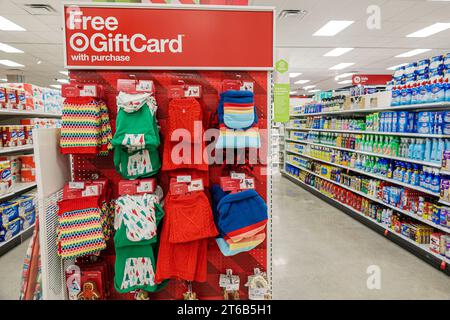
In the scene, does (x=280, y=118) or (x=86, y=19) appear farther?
(x=280, y=118)

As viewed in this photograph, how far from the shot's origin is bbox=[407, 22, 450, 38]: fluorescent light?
744cm

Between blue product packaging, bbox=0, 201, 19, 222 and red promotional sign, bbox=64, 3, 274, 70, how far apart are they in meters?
3.18

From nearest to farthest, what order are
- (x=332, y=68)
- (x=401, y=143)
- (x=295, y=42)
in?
1. (x=401, y=143)
2. (x=295, y=42)
3. (x=332, y=68)

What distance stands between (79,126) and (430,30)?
9091mm

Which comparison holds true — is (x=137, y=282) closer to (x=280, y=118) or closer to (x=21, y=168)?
(x=280, y=118)

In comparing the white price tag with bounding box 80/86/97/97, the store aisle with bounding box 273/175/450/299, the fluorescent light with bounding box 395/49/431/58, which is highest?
the fluorescent light with bounding box 395/49/431/58

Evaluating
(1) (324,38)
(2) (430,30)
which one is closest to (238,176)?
(1) (324,38)

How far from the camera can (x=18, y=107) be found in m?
4.62

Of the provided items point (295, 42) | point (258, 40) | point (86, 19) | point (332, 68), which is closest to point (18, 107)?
point (86, 19)

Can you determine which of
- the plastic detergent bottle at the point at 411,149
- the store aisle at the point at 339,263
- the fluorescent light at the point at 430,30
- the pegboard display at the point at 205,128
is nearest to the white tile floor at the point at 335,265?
the store aisle at the point at 339,263

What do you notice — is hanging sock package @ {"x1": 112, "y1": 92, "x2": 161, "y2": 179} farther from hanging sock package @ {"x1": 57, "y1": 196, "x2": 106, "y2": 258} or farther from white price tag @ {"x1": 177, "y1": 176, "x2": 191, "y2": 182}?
hanging sock package @ {"x1": 57, "y1": 196, "x2": 106, "y2": 258}

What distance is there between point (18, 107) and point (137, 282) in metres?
3.97

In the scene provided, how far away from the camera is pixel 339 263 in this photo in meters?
3.96

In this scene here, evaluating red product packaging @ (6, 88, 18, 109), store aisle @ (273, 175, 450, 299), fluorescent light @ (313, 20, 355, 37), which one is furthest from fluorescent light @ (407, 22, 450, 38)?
red product packaging @ (6, 88, 18, 109)
